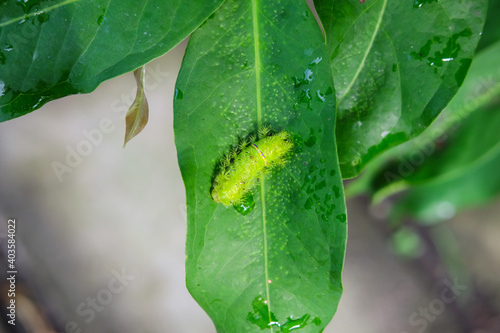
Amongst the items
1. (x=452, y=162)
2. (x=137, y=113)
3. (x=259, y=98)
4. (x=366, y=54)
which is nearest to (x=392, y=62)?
(x=366, y=54)

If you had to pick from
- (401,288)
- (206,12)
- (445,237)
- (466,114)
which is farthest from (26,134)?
(445,237)

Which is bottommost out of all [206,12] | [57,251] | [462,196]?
[462,196]

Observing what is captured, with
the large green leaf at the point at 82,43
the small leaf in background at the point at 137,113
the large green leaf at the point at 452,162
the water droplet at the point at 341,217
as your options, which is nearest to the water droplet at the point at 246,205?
the water droplet at the point at 341,217

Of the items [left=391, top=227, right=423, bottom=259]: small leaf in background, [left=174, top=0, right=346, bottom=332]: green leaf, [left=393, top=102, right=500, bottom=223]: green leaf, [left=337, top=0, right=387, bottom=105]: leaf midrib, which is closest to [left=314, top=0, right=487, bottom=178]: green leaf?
[left=337, top=0, right=387, bottom=105]: leaf midrib

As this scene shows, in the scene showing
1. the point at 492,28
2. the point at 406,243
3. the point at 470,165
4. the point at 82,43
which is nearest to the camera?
the point at 82,43

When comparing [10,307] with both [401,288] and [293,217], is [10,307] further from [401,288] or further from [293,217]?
[401,288]

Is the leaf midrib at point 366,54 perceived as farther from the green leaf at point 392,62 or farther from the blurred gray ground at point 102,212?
the blurred gray ground at point 102,212

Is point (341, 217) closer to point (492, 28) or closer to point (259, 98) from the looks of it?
point (259, 98)

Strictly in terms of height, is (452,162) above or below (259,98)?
below
